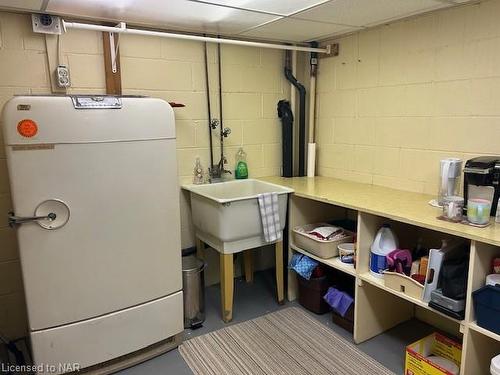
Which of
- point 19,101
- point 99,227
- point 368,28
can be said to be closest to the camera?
point 19,101

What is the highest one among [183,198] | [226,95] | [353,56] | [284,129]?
[353,56]

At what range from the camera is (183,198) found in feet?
9.02

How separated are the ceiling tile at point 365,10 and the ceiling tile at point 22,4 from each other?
1.42 metres

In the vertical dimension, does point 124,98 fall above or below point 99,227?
above

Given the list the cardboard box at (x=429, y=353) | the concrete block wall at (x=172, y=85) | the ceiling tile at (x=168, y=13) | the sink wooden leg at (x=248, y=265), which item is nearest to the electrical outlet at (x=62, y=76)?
the concrete block wall at (x=172, y=85)

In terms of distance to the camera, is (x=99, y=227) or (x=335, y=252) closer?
(x=99, y=227)

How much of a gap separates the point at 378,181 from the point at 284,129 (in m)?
0.87

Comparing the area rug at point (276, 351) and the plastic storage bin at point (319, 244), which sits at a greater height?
the plastic storage bin at point (319, 244)

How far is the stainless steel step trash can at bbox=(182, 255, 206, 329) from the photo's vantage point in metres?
2.36

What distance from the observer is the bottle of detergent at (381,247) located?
2043 mm

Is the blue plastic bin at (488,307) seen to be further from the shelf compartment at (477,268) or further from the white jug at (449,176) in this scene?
the white jug at (449,176)

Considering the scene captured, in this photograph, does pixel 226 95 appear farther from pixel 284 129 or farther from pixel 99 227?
pixel 99 227

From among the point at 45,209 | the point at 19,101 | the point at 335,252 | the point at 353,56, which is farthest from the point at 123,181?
the point at 353,56

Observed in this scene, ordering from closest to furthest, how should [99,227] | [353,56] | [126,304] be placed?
[99,227] < [126,304] < [353,56]
